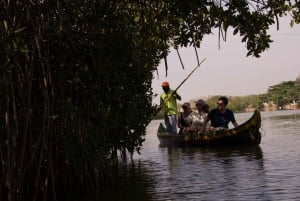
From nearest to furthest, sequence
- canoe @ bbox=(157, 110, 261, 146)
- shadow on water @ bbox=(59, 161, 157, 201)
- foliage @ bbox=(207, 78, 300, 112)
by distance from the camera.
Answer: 1. shadow on water @ bbox=(59, 161, 157, 201)
2. canoe @ bbox=(157, 110, 261, 146)
3. foliage @ bbox=(207, 78, 300, 112)

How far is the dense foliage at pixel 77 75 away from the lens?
7.64 m

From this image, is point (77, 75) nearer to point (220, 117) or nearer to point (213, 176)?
point (213, 176)

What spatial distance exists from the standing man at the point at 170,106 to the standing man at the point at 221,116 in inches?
60.2

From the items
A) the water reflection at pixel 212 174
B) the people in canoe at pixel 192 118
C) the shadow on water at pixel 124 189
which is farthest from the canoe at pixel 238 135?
the shadow on water at pixel 124 189

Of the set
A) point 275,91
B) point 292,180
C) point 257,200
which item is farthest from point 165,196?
point 275,91

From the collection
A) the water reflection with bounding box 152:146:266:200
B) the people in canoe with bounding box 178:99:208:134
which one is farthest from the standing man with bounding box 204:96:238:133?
the water reflection with bounding box 152:146:266:200

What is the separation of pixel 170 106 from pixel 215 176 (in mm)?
8135

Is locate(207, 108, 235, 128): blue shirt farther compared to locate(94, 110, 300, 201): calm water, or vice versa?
locate(207, 108, 235, 128): blue shirt

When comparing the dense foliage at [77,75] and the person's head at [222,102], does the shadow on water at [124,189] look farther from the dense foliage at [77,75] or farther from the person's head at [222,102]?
the person's head at [222,102]

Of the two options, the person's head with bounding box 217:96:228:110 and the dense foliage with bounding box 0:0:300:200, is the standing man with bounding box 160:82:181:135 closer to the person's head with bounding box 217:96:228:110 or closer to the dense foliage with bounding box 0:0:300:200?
the person's head with bounding box 217:96:228:110

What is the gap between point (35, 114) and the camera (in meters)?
8.73

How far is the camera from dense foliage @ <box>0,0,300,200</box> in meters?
7.64

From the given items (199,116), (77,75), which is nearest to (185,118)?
(199,116)

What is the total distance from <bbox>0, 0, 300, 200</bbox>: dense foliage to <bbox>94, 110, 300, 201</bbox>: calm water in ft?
2.86
